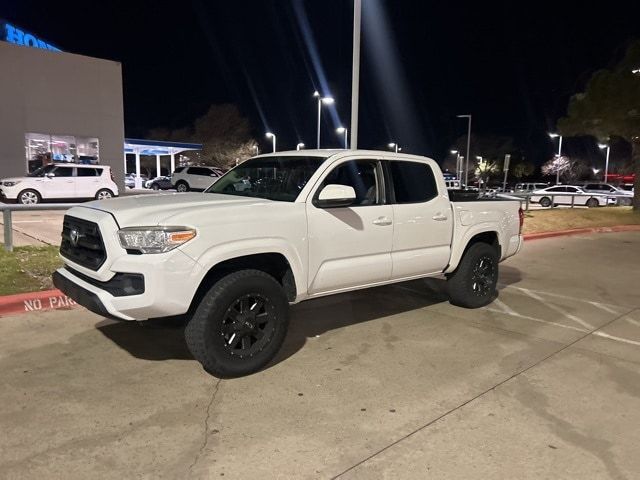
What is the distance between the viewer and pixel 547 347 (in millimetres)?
5340

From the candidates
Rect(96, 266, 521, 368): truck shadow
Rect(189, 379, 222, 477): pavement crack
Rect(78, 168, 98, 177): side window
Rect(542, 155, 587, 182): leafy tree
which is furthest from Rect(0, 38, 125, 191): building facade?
Rect(542, 155, 587, 182): leafy tree

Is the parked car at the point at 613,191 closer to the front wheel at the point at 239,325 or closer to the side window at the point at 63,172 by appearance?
the side window at the point at 63,172

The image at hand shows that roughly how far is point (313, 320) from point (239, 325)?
76.3 inches

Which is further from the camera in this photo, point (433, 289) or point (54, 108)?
point (54, 108)

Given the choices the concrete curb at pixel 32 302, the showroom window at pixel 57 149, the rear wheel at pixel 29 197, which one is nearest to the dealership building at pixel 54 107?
the showroom window at pixel 57 149

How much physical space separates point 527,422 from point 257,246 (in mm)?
2392

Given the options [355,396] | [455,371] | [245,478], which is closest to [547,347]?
[455,371]

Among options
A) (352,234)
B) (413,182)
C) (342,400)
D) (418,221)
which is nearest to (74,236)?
(352,234)

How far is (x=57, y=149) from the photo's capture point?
26734mm

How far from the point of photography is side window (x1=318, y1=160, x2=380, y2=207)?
208 inches

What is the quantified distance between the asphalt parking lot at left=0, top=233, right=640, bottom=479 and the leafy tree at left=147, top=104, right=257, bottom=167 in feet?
158

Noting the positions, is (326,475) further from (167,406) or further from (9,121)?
(9,121)

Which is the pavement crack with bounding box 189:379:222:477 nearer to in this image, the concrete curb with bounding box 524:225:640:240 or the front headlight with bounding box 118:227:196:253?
the front headlight with bounding box 118:227:196:253

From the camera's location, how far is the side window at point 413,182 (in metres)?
5.74
